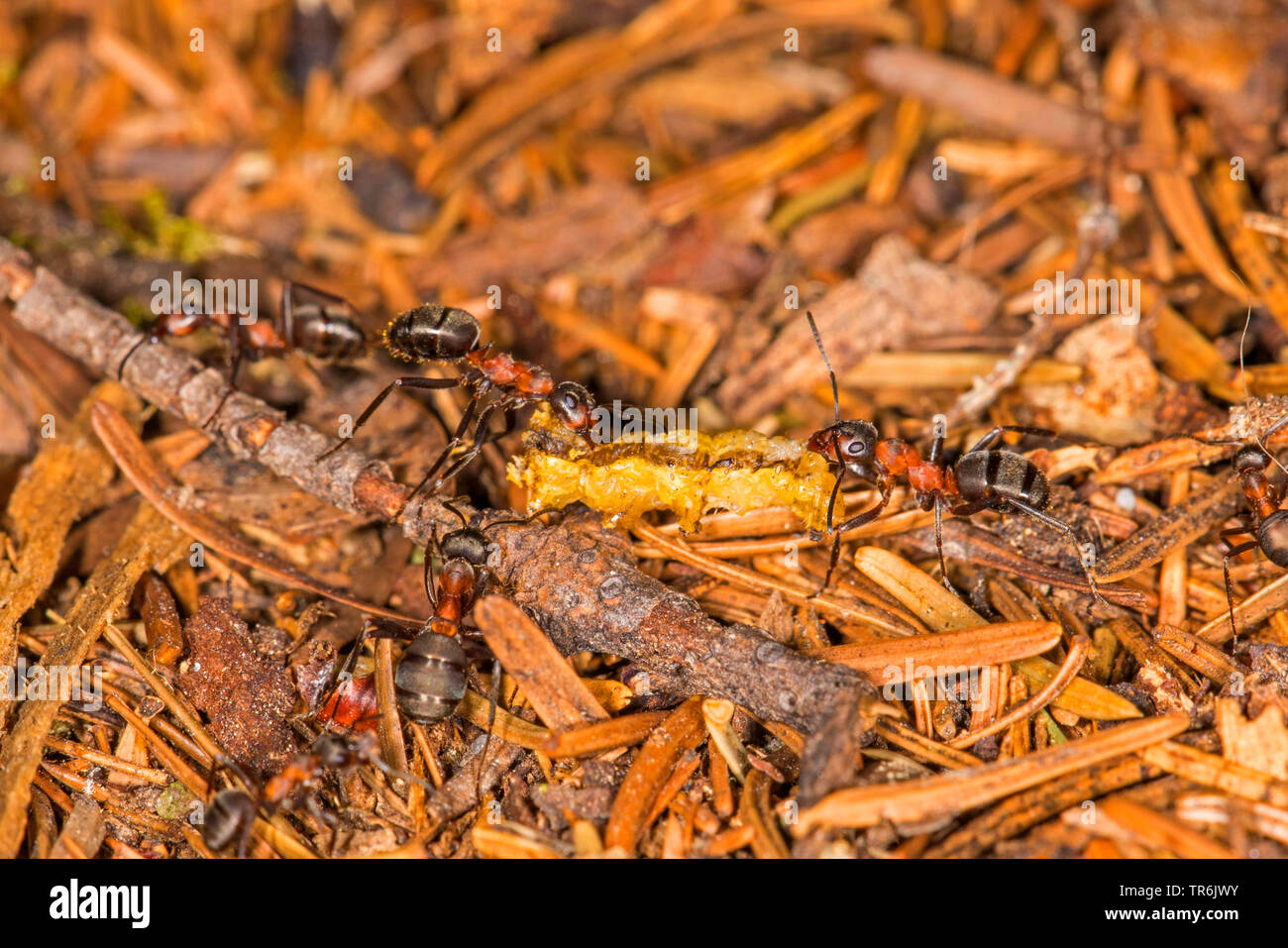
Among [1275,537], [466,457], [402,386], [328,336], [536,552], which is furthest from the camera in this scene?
[328,336]

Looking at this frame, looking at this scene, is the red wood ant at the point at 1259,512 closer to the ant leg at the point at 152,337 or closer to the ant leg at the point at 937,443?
the ant leg at the point at 937,443

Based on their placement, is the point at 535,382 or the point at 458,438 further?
the point at 535,382

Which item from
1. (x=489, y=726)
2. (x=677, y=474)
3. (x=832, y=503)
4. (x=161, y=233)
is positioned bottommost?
(x=489, y=726)

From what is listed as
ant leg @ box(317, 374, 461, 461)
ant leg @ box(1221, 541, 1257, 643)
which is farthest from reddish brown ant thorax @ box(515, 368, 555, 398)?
ant leg @ box(1221, 541, 1257, 643)

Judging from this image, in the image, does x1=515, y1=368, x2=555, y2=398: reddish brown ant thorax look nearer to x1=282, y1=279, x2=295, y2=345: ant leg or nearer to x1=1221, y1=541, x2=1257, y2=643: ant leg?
x1=282, y1=279, x2=295, y2=345: ant leg

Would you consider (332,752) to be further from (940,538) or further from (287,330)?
(940,538)

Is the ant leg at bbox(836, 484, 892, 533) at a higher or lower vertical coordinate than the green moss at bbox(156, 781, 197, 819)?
higher

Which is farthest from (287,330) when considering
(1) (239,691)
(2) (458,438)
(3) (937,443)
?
(3) (937,443)
